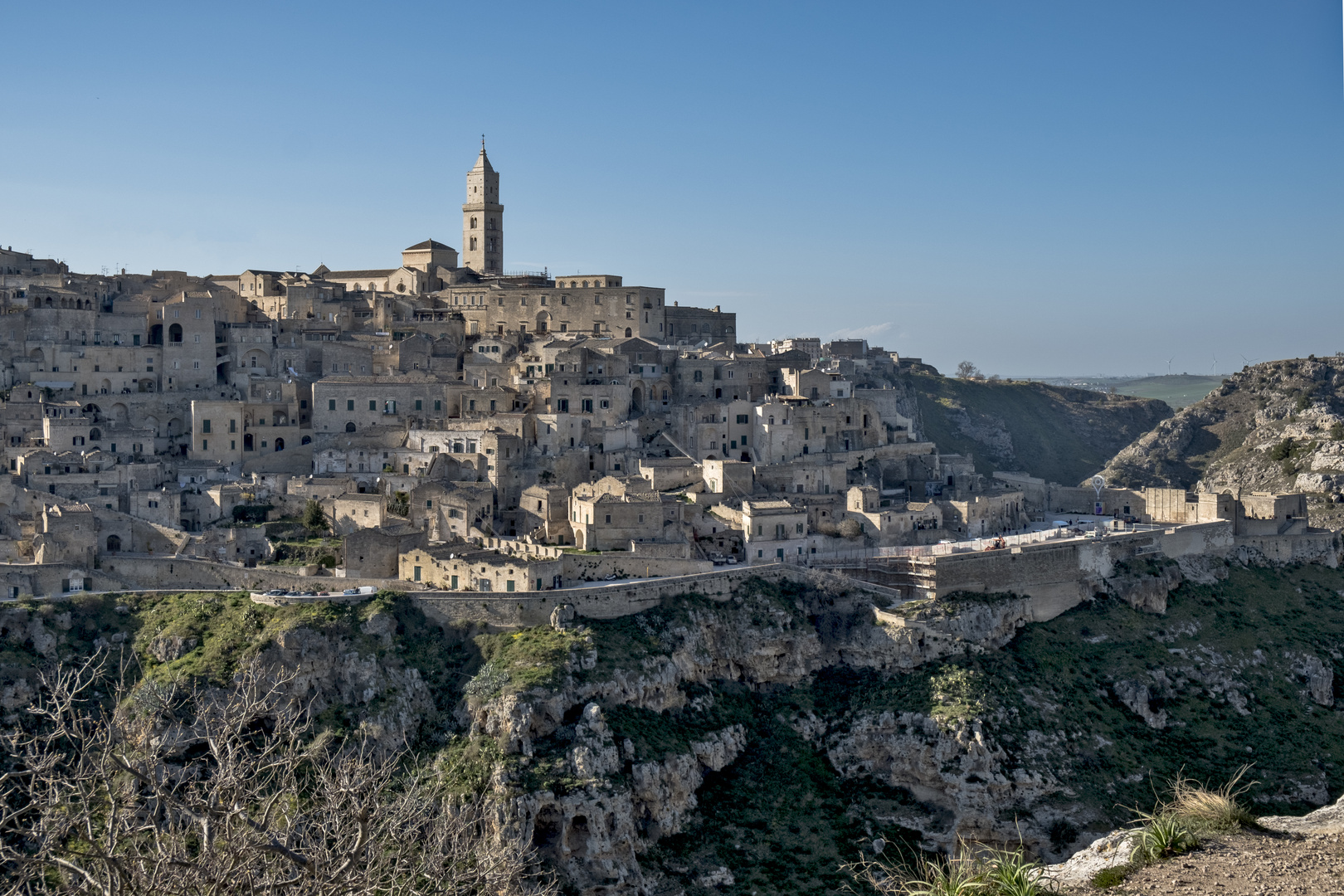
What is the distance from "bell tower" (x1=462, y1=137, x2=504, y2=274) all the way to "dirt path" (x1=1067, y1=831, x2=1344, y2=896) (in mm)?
65985

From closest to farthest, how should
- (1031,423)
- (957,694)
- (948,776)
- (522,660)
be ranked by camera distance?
(522,660) → (948,776) → (957,694) → (1031,423)

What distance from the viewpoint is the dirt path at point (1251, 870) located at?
40.8 feet

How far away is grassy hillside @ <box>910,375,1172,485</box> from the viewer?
8800 cm

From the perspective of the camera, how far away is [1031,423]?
9825cm

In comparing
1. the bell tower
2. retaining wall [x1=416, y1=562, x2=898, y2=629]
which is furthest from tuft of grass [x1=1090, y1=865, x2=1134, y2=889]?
the bell tower

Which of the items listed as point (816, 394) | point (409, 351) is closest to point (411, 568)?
point (409, 351)

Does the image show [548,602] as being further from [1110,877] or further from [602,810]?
[1110,877]

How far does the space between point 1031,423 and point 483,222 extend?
149 feet

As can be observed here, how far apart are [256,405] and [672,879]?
2777 cm

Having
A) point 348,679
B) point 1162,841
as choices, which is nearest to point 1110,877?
point 1162,841

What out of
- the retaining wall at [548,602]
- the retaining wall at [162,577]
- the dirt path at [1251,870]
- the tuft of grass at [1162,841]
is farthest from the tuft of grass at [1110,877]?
the retaining wall at [162,577]

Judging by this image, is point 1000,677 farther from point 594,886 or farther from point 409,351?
point 409,351

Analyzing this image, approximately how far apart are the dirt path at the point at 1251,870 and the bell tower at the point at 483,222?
65985 millimetres

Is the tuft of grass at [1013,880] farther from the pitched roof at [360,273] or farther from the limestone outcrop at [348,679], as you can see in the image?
the pitched roof at [360,273]
